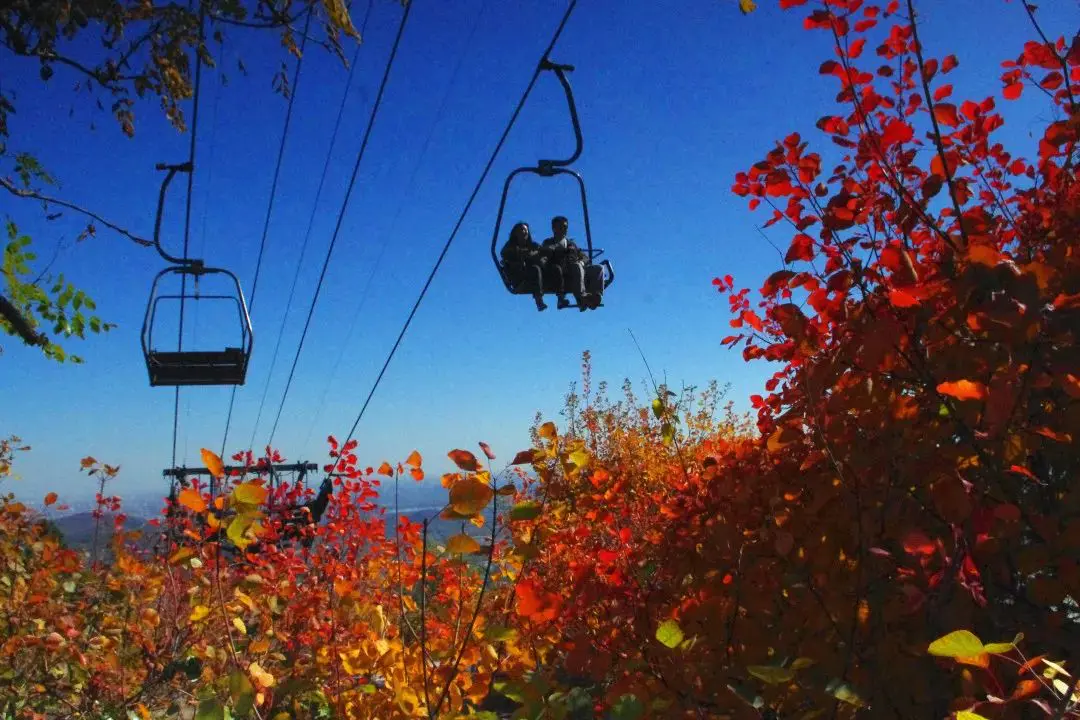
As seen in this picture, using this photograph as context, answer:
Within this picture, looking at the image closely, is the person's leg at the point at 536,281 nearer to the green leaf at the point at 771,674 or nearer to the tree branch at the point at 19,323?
the tree branch at the point at 19,323

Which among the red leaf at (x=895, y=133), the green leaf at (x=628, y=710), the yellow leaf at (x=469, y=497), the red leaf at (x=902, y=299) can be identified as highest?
the red leaf at (x=895, y=133)

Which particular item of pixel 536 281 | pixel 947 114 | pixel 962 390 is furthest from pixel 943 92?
pixel 536 281

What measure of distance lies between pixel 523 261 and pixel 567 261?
0.42 m

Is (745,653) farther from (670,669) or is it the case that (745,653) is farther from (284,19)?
(284,19)

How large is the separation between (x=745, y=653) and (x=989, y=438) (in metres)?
0.87

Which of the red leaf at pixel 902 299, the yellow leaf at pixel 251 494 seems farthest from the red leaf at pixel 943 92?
the yellow leaf at pixel 251 494

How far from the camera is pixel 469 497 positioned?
1.59 meters

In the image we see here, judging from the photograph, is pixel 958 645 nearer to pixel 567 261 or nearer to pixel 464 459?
pixel 464 459

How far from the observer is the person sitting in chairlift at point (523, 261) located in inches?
235

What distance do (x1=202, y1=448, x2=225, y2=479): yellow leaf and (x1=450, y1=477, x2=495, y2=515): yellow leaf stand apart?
668mm

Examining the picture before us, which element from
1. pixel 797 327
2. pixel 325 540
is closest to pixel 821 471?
pixel 797 327

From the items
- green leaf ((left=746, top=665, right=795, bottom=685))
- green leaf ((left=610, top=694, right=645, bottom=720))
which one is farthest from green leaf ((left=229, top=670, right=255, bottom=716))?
green leaf ((left=746, top=665, right=795, bottom=685))

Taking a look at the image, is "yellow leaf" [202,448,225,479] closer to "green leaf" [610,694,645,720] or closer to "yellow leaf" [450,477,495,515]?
"yellow leaf" [450,477,495,515]

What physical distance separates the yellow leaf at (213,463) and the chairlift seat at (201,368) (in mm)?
6426
